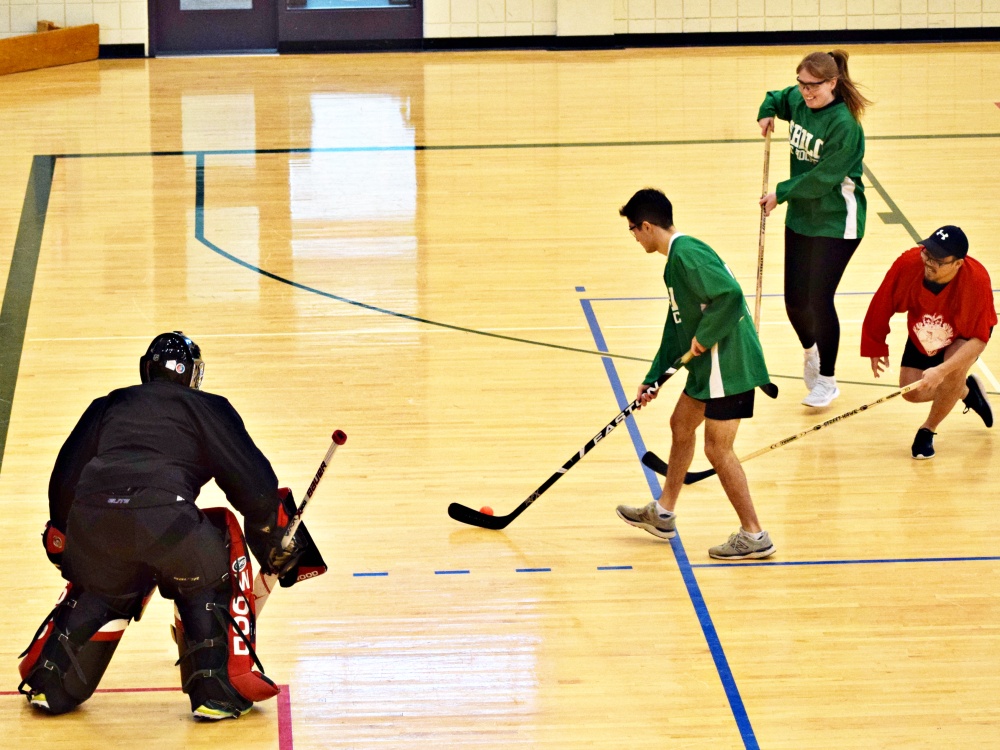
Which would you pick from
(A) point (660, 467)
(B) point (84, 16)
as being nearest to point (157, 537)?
(A) point (660, 467)

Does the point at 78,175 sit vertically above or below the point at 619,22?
below

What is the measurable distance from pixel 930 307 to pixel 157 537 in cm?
324

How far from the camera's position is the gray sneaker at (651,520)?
16.6 feet

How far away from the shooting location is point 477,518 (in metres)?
5.21

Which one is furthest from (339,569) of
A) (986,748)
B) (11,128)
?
(11,128)

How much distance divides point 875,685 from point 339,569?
1.84 meters

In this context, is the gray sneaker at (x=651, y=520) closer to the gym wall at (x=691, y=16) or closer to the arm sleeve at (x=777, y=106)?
the arm sleeve at (x=777, y=106)

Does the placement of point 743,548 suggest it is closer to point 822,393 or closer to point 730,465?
point 730,465

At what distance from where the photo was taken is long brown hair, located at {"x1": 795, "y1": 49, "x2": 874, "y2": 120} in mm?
5910

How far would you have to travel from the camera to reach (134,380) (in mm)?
6582

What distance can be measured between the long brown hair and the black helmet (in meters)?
3.07

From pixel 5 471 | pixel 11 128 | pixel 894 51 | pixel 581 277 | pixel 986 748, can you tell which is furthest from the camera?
pixel 894 51

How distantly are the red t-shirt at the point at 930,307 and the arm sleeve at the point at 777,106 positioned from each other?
3.28ft

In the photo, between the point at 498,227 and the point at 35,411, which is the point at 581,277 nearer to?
the point at 498,227
